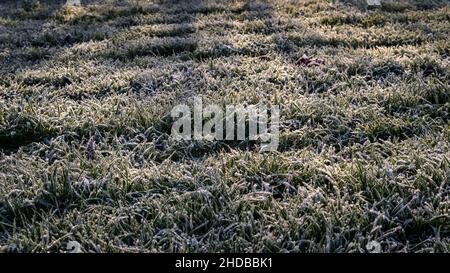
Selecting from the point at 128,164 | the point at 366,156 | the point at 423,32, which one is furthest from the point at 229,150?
the point at 423,32

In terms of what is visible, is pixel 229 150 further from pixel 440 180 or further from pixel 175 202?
pixel 440 180

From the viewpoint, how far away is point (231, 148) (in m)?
4.68

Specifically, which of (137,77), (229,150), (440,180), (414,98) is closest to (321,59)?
(414,98)

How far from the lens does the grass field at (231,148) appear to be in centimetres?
341

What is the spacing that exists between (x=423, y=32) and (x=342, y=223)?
6.75m

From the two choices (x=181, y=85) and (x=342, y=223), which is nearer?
(x=342, y=223)

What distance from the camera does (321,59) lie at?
24.3ft

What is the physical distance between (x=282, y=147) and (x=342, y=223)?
144cm

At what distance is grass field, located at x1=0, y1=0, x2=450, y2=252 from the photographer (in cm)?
341

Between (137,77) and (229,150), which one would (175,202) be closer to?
(229,150)

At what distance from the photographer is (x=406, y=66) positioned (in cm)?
688

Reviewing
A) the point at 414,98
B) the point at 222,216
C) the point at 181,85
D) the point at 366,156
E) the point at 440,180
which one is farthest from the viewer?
the point at 181,85
